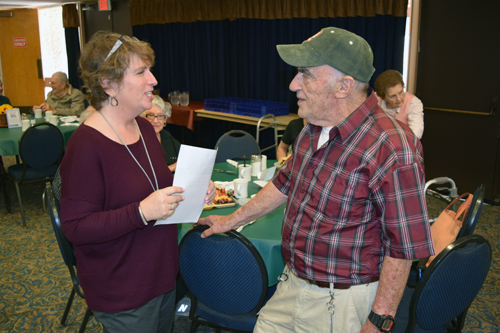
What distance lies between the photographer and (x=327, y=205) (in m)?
1.25

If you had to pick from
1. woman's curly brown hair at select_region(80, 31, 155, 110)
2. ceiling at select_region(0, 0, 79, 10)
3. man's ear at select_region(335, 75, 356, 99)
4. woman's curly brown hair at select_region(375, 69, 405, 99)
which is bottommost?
woman's curly brown hair at select_region(375, 69, 405, 99)

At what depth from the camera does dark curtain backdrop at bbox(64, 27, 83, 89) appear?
1002 cm

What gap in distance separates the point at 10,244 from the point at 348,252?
3.52 meters

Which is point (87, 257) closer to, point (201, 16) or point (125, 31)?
point (201, 16)

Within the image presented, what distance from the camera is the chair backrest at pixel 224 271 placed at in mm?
1670

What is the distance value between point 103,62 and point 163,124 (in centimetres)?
185

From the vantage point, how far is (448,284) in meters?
1.62

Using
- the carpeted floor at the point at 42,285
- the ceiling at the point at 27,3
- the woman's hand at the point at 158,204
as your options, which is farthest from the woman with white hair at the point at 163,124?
the ceiling at the point at 27,3

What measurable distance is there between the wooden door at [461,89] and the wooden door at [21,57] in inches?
385

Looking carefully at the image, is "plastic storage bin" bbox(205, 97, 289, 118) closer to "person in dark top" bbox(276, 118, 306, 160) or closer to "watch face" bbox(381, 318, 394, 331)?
"person in dark top" bbox(276, 118, 306, 160)

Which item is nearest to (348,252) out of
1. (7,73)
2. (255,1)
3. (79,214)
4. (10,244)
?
(79,214)

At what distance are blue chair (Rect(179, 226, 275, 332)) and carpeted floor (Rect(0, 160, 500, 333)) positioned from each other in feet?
2.63

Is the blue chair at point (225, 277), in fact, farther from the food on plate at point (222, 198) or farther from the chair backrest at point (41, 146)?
the chair backrest at point (41, 146)

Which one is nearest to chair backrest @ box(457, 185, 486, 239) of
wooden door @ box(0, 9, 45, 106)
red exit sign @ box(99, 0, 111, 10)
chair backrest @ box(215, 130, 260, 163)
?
chair backrest @ box(215, 130, 260, 163)
